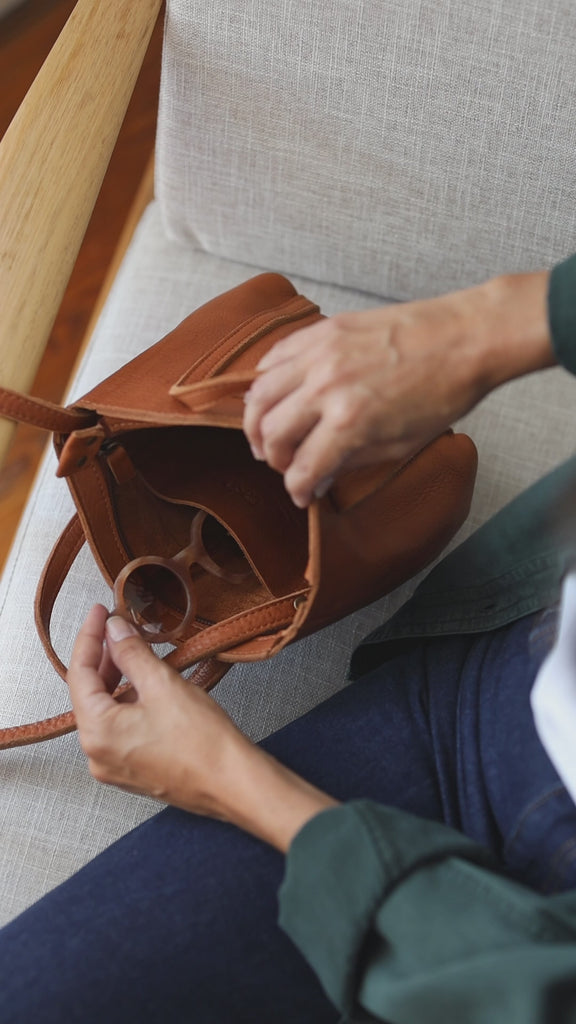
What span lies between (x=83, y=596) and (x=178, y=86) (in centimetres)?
46

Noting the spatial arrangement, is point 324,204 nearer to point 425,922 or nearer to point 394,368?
point 394,368

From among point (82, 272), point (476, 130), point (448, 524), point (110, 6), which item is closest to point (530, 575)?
point (448, 524)

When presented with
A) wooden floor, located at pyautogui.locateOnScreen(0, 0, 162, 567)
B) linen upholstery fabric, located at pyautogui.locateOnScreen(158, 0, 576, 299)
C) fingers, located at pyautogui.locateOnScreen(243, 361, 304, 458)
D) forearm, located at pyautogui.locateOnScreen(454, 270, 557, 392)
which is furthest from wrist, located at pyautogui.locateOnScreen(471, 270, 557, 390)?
wooden floor, located at pyautogui.locateOnScreen(0, 0, 162, 567)

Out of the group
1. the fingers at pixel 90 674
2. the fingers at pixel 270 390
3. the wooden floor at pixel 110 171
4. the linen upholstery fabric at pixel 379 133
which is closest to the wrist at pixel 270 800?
the fingers at pixel 90 674

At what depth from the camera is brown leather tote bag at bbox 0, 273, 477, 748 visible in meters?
0.65

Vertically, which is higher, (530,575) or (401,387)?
(401,387)

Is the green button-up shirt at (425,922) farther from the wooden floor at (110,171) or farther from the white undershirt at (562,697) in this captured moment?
the wooden floor at (110,171)

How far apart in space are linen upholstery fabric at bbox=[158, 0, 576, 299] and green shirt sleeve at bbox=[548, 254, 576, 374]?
0.28 m

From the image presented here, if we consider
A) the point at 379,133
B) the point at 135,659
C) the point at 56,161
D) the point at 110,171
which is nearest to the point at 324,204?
the point at 379,133

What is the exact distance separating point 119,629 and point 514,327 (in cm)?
36

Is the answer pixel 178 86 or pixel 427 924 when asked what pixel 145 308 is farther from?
pixel 427 924

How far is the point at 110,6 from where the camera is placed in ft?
2.60

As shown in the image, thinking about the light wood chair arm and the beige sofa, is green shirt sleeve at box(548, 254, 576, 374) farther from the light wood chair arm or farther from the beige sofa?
the light wood chair arm

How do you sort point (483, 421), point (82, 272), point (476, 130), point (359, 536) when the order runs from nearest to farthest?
point (359, 536) < point (476, 130) < point (483, 421) < point (82, 272)
